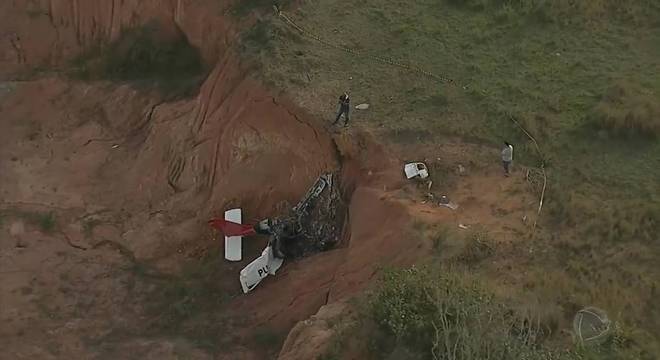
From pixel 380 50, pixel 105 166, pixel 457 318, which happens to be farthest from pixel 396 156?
pixel 105 166

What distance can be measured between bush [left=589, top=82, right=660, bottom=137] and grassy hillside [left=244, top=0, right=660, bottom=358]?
0.02m

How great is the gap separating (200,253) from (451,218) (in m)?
5.18

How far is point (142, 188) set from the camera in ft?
55.1

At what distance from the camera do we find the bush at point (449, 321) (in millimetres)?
8984

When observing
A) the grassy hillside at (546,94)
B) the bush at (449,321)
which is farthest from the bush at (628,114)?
the bush at (449,321)

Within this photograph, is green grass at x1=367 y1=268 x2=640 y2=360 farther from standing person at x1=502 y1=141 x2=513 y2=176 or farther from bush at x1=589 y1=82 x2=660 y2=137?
bush at x1=589 y1=82 x2=660 y2=137

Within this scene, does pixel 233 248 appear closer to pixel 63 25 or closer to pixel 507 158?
pixel 507 158

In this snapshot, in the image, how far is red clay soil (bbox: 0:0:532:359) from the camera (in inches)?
522

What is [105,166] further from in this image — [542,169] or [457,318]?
[457,318]

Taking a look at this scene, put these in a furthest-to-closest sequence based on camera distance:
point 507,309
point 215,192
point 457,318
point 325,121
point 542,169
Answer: point 215,192
point 325,121
point 542,169
point 507,309
point 457,318

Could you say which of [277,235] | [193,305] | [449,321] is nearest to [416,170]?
[277,235]

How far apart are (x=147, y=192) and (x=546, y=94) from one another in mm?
7786

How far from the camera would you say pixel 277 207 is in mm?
15156

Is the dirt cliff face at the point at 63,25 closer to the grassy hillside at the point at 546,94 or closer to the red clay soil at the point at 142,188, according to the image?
the red clay soil at the point at 142,188
